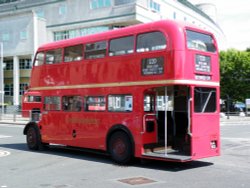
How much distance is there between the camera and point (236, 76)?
64.8 meters

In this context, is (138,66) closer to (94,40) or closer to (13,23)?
(94,40)

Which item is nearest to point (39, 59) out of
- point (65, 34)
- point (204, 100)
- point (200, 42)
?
point (200, 42)

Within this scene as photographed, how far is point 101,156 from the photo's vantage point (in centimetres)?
1469

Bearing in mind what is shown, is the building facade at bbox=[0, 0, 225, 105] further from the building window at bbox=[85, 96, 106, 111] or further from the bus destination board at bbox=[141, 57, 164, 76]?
the bus destination board at bbox=[141, 57, 164, 76]

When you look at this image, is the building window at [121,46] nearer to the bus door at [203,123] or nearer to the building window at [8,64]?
the bus door at [203,123]

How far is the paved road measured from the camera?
9.72 metres

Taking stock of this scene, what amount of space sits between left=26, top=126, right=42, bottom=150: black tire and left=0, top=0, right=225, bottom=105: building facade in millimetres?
36665

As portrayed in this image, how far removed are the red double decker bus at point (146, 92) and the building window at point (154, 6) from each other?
147ft

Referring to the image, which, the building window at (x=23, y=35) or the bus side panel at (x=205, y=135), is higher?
the building window at (x=23, y=35)

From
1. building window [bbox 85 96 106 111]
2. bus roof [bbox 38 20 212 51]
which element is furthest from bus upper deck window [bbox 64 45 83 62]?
building window [bbox 85 96 106 111]

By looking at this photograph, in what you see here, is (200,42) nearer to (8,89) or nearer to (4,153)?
(4,153)

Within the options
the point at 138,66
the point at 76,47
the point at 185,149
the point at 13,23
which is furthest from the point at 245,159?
the point at 13,23

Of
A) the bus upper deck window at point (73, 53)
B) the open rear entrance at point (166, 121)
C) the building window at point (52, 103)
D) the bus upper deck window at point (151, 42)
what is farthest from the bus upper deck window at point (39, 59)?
the open rear entrance at point (166, 121)

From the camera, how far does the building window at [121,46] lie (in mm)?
12851
